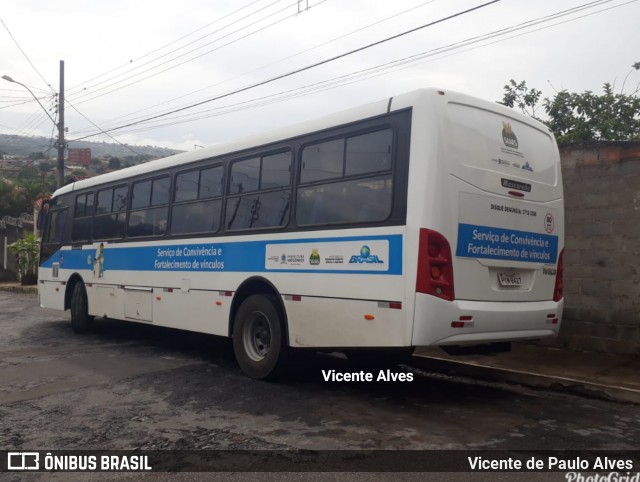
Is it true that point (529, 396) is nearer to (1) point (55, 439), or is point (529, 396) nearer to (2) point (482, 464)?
(2) point (482, 464)

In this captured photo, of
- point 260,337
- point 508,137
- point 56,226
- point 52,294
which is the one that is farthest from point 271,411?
point 56,226

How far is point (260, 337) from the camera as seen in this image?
25.1 feet

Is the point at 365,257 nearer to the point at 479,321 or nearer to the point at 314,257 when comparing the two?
the point at 314,257

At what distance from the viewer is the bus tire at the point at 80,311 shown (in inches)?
470

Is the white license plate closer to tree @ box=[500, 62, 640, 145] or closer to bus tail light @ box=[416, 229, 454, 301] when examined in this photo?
bus tail light @ box=[416, 229, 454, 301]

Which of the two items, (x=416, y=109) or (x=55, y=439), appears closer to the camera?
(x=55, y=439)

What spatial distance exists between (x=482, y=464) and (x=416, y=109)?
125 inches

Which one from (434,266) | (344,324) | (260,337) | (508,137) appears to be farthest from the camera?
(260,337)

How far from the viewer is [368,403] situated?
21.2 ft

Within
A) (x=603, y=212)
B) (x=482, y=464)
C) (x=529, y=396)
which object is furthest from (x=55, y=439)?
(x=603, y=212)

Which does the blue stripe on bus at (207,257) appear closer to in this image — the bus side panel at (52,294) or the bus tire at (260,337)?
the bus tire at (260,337)

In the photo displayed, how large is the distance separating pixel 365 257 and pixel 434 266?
0.74 metres

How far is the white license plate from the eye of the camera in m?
6.31

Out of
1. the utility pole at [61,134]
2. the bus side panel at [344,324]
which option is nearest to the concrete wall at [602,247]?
the bus side panel at [344,324]
